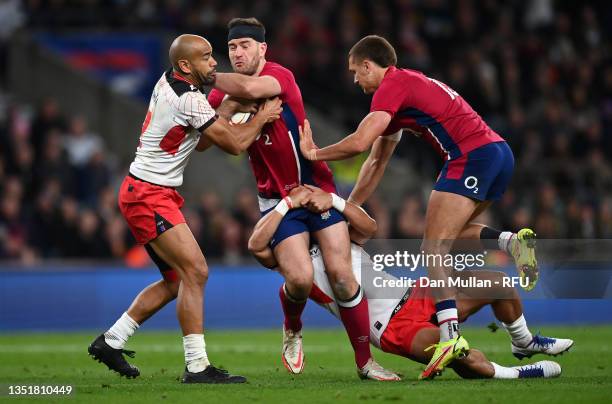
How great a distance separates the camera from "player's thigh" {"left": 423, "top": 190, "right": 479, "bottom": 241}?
29.5ft

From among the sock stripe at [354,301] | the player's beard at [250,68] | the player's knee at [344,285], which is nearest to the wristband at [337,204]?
the player's knee at [344,285]

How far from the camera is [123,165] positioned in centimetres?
1919

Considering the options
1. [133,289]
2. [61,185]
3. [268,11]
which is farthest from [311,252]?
[268,11]

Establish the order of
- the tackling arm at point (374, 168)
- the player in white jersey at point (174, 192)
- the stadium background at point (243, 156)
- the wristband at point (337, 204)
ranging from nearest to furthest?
the player in white jersey at point (174, 192) < the wristband at point (337, 204) < the tackling arm at point (374, 168) < the stadium background at point (243, 156)

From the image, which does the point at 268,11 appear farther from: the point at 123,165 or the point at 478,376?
the point at 478,376

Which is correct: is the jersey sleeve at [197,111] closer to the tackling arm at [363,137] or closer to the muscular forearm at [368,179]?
the tackling arm at [363,137]

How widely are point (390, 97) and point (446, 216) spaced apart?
105 cm

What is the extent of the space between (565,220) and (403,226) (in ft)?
8.50

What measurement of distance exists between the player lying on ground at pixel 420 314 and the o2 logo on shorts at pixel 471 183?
736mm

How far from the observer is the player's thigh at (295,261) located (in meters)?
9.03

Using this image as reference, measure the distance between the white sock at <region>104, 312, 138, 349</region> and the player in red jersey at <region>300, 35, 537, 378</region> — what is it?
2.00 metres

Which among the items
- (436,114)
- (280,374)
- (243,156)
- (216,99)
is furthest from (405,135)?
(280,374)

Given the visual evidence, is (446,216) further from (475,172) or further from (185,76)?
(185,76)

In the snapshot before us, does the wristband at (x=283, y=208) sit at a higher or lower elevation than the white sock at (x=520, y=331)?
higher
